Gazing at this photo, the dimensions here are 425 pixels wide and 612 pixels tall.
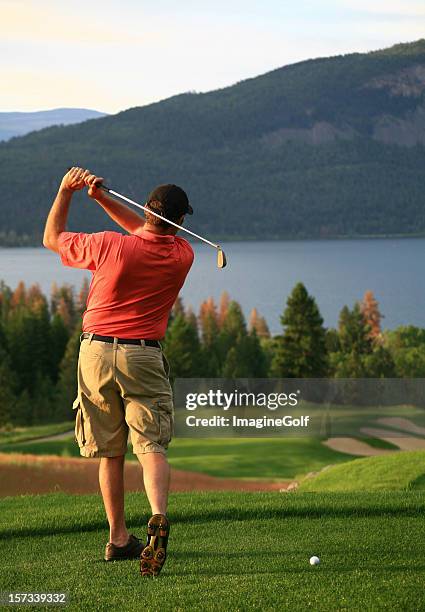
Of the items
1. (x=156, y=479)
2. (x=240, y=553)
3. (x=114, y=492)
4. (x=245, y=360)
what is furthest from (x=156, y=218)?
(x=245, y=360)

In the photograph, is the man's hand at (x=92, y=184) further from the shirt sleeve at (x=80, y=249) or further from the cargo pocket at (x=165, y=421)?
the cargo pocket at (x=165, y=421)

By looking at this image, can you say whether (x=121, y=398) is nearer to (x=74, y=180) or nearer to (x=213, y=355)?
(x=74, y=180)

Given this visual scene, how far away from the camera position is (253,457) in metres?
35.6

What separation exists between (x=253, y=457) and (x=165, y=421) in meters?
29.6

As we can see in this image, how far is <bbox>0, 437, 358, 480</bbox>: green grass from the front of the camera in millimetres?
34125

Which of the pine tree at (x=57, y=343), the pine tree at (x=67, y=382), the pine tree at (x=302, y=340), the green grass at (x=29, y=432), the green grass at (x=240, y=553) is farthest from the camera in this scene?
the pine tree at (x=57, y=343)

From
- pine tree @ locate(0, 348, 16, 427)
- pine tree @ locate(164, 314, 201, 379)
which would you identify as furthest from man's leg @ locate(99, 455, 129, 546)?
pine tree @ locate(0, 348, 16, 427)

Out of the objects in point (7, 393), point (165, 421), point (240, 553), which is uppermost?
point (165, 421)

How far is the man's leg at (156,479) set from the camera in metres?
6.14

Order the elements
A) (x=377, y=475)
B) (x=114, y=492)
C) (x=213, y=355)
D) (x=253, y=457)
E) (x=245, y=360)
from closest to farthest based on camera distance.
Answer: (x=114, y=492) < (x=377, y=475) < (x=253, y=457) < (x=245, y=360) < (x=213, y=355)

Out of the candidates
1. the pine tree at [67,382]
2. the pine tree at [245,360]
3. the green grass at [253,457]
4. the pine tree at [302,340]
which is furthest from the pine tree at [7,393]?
the green grass at [253,457]

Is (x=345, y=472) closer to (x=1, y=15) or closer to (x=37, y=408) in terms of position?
(x=37, y=408)

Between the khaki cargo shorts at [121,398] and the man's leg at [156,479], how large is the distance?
5 cm

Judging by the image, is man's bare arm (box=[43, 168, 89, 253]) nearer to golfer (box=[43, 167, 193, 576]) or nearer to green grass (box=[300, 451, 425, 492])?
golfer (box=[43, 167, 193, 576])
